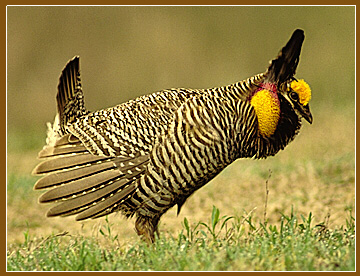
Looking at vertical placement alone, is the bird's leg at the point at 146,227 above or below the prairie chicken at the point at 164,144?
below

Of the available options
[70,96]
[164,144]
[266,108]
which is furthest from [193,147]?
[70,96]

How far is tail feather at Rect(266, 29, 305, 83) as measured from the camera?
173 inches

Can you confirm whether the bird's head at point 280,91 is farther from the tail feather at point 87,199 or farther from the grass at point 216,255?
the tail feather at point 87,199

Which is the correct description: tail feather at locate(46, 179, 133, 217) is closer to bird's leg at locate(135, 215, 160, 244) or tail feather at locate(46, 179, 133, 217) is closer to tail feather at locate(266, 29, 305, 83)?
bird's leg at locate(135, 215, 160, 244)

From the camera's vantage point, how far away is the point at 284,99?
4.54m

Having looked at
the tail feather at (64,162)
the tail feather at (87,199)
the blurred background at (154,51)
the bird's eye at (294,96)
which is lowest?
the tail feather at (87,199)

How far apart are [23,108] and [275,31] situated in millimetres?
6417

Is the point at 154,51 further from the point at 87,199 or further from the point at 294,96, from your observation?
the point at 87,199

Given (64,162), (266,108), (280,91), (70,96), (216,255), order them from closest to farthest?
(216,255), (64,162), (266,108), (280,91), (70,96)

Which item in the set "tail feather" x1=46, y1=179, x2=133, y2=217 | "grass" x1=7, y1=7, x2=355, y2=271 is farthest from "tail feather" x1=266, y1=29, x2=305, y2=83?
"grass" x1=7, y1=7, x2=355, y2=271

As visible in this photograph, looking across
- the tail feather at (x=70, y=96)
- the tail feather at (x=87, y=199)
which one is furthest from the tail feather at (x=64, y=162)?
the tail feather at (x=70, y=96)

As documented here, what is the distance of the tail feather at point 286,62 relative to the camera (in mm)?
4395

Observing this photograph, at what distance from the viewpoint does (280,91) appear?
179 inches

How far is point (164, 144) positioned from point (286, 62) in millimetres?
1180
